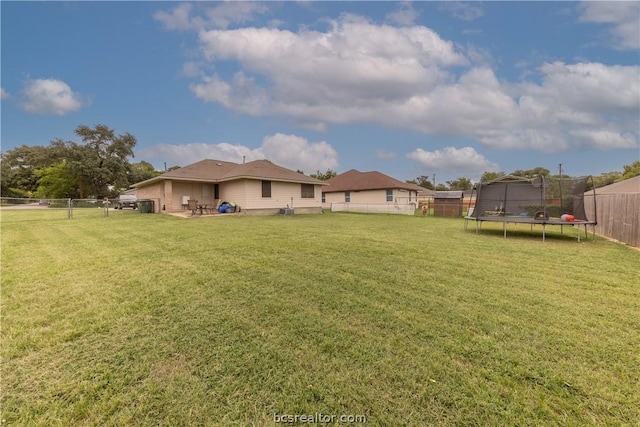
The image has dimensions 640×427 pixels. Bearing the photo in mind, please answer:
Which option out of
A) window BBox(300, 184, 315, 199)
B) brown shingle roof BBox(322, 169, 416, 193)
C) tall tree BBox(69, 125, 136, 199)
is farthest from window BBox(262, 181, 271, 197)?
tall tree BBox(69, 125, 136, 199)

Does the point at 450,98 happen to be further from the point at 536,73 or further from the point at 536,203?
the point at 536,203

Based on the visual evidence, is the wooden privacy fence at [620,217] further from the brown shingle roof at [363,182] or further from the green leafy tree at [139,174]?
the green leafy tree at [139,174]

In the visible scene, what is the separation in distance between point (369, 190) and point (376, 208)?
9.81 feet

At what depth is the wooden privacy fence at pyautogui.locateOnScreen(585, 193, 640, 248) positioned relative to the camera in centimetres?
711

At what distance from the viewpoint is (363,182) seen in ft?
83.4

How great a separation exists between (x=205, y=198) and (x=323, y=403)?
1819 centimetres

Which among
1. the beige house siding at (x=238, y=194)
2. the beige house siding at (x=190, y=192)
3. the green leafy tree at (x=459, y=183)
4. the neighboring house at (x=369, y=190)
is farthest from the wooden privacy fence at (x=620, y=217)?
A: the green leafy tree at (x=459, y=183)

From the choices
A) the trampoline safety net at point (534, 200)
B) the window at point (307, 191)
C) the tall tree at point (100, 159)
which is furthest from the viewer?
the tall tree at point (100, 159)

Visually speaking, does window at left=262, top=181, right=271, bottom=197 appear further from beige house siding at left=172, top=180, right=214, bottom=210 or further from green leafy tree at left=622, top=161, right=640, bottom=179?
green leafy tree at left=622, top=161, right=640, bottom=179

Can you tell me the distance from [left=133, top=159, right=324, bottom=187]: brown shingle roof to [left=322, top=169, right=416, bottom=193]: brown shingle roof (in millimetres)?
6712

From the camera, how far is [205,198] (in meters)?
17.8

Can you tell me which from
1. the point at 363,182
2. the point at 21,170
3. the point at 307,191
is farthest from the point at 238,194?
the point at 21,170

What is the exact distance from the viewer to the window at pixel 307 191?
741 inches

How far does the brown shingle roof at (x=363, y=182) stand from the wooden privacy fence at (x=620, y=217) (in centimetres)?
Answer: 1485
